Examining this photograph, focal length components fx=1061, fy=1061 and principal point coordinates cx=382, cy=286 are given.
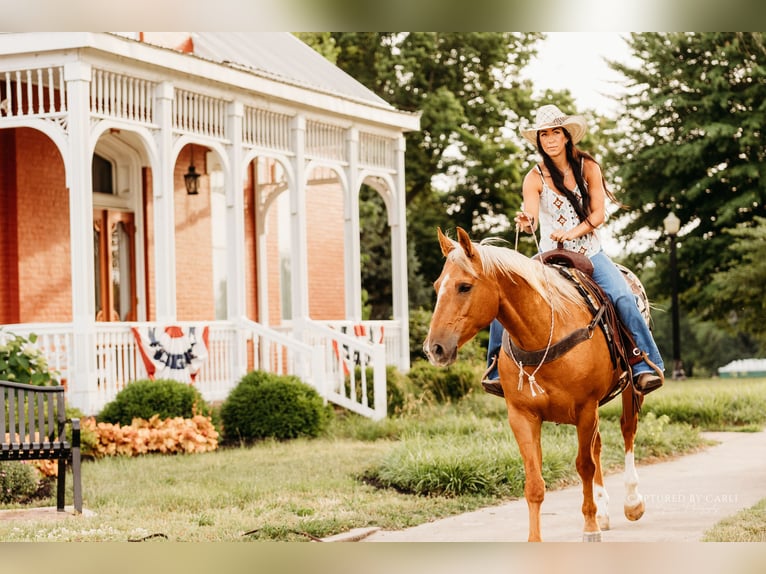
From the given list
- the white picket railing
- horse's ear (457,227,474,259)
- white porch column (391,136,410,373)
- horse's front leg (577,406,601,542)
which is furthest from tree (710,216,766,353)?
horse's ear (457,227,474,259)

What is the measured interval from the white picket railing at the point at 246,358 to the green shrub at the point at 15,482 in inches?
76.5

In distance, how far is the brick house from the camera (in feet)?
34.1

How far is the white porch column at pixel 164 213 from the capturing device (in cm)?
1123

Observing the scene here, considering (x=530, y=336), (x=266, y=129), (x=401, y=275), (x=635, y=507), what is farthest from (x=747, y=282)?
(x=530, y=336)

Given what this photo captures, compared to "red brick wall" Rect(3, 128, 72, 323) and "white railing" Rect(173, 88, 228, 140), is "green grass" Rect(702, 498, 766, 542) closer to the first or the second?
"white railing" Rect(173, 88, 228, 140)

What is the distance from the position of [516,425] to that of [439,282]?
931 mm

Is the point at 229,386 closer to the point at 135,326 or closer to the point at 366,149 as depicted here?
the point at 135,326

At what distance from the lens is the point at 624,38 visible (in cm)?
1474

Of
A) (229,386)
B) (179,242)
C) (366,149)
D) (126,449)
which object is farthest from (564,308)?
(179,242)

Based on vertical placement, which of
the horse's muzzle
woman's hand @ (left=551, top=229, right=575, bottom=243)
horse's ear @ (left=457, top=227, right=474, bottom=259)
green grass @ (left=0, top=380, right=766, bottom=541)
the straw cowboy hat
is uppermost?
the straw cowboy hat

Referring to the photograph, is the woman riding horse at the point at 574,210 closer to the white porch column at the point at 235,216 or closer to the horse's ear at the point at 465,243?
the horse's ear at the point at 465,243

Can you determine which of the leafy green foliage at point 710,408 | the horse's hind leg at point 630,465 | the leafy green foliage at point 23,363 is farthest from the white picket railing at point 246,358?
the horse's hind leg at point 630,465

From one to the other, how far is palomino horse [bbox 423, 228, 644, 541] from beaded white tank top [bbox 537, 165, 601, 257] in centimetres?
48

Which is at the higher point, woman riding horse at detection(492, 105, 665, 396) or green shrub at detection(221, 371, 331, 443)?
woman riding horse at detection(492, 105, 665, 396)
